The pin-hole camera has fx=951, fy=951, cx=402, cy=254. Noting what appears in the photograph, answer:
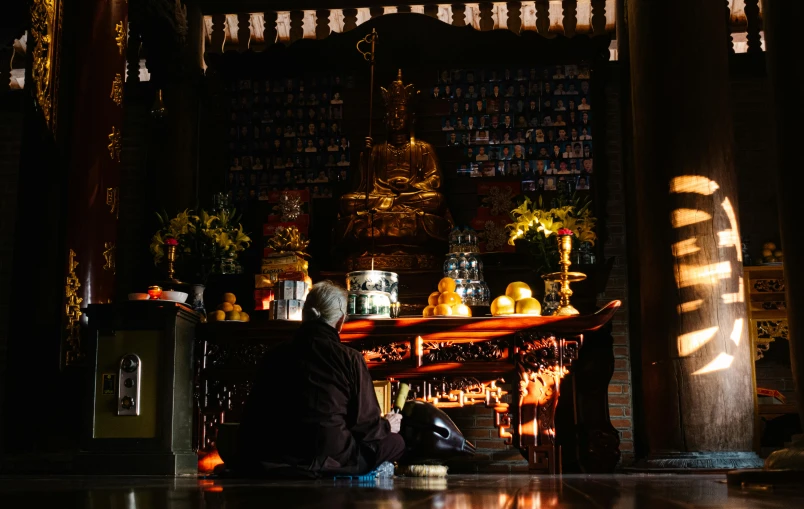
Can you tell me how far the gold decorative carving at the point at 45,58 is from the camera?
4906 mm

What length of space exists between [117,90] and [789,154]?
3.49 m

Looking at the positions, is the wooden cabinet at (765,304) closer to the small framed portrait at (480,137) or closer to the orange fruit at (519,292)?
the orange fruit at (519,292)

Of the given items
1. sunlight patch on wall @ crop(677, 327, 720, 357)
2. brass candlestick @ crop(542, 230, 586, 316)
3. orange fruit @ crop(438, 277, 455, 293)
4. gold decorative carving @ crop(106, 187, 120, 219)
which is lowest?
sunlight patch on wall @ crop(677, 327, 720, 357)

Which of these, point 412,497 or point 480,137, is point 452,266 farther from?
point 412,497

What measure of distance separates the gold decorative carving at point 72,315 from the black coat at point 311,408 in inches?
70.3

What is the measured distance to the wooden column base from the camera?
390 centimetres

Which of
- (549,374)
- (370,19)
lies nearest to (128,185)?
(370,19)

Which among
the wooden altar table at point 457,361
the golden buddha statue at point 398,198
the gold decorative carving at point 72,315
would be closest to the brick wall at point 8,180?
the gold decorative carving at point 72,315

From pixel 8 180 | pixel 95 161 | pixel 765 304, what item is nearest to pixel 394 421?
pixel 95 161

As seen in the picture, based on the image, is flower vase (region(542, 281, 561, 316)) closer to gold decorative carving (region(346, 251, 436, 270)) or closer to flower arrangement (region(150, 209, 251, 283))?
gold decorative carving (region(346, 251, 436, 270))

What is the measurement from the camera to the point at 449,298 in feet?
14.5

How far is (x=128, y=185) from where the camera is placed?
6.68 meters

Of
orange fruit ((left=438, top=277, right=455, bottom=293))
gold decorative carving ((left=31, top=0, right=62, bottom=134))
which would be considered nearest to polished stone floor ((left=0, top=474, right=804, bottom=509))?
orange fruit ((left=438, top=277, right=455, bottom=293))

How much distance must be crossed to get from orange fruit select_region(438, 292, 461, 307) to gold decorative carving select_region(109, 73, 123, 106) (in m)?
2.05
